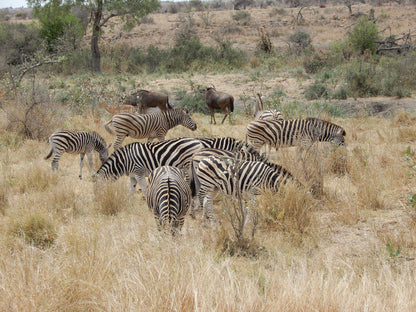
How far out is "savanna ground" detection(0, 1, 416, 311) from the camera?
333 cm

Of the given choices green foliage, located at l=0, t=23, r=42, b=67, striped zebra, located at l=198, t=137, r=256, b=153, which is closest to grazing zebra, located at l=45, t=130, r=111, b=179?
striped zebra, located at l=198, t=137, r=256, b=153

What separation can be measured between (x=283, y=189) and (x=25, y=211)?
327 cm

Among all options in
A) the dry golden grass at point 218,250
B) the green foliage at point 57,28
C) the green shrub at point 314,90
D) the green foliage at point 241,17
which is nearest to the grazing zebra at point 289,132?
the dry golden grass at point 218,250

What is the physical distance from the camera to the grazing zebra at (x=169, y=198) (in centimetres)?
482

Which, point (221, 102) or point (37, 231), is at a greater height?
point (37, 231)

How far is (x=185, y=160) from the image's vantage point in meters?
7.30

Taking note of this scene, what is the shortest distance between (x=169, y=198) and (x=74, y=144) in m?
4.32

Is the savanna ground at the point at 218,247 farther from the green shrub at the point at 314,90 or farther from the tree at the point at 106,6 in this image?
the tree at the point at 106,6

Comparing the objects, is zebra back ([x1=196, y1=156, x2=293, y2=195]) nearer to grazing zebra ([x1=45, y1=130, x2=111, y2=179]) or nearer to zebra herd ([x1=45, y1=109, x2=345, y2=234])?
zebra herd ([x1=45, y1=109, x2=345, y2=234])

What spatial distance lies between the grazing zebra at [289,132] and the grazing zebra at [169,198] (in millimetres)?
3706

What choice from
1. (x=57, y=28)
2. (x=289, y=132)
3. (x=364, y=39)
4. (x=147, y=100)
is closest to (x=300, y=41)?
(x=364, y=39)

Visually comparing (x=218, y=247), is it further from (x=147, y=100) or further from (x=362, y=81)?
(x=362, y=81)

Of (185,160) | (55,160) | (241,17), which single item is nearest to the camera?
(185,160)

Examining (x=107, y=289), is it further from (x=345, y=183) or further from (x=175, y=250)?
(x=345, y=183)
